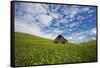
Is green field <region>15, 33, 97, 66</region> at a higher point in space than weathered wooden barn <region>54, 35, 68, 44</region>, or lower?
lower

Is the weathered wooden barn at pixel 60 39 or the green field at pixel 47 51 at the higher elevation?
the weathered wooden barn at pixel 60 39

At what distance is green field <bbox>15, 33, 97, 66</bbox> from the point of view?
225 cm

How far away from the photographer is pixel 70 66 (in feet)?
8.17

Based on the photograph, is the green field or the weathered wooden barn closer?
the green field

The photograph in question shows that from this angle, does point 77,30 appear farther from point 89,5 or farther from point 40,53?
point 40,53

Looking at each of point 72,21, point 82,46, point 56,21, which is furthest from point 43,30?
point 82,46

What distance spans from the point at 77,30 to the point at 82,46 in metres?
0.21

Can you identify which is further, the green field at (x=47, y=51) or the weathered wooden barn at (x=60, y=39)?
the weathered wooden barn at (x=60, y=39)

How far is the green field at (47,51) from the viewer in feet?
7.39

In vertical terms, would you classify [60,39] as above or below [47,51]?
above

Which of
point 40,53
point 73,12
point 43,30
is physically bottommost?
point 40,53

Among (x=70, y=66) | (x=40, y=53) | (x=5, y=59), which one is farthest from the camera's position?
(x=70, y=66)

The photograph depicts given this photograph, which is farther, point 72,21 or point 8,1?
point 72,21

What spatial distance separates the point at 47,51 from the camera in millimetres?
2373
